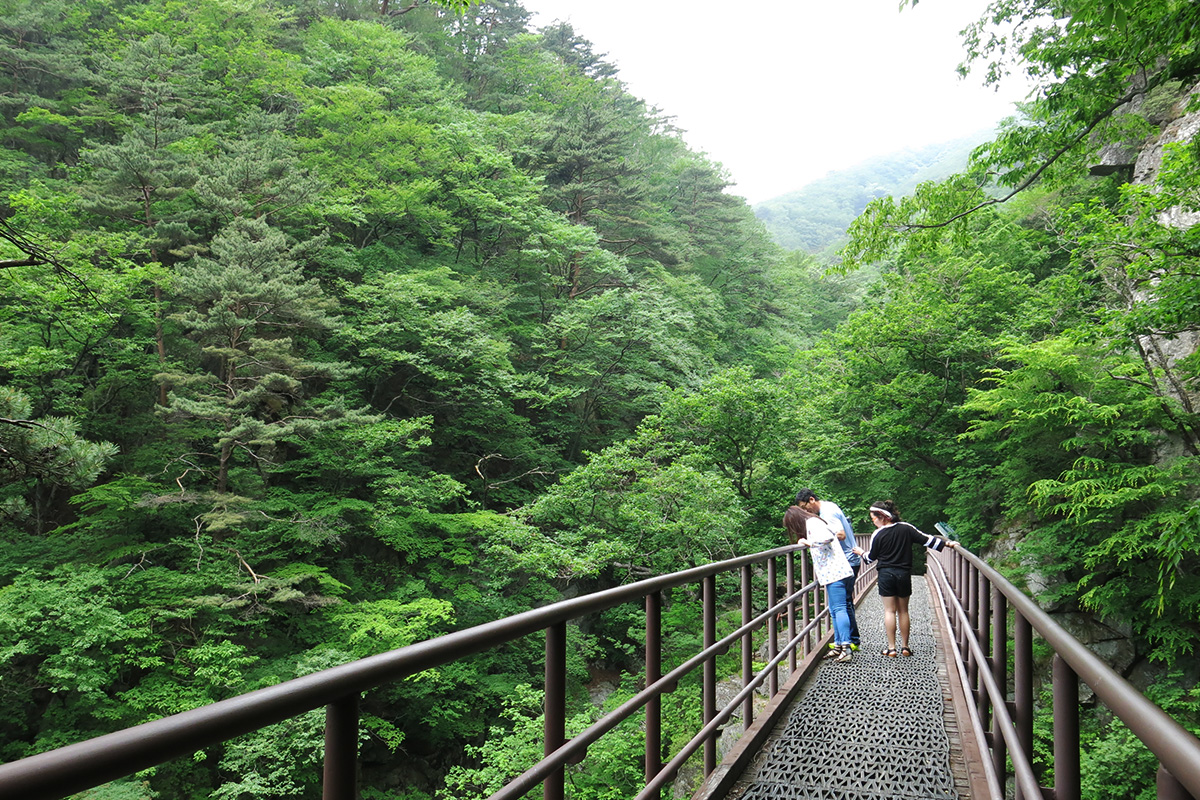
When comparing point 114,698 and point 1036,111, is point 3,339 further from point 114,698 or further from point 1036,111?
point 1036,111

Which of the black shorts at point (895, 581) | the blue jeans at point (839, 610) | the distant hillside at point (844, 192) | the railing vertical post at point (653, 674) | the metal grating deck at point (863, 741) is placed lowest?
the metal grating deck at point (863, 741)

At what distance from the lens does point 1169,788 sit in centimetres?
79

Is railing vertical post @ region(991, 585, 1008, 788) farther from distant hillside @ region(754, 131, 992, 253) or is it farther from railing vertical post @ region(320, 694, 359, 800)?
distant hillside @ region(754, 131, 992, 253)

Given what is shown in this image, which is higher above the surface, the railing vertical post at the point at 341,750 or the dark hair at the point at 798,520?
the railing vertical post at the point at 341,750

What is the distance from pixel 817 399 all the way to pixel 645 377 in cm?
527

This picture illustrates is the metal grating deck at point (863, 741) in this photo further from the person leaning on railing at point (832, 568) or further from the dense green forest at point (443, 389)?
the dense green forest at point (443, 389)

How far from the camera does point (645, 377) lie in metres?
20.2

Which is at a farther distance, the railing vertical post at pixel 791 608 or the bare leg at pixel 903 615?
the bare leg at pixel 903 615

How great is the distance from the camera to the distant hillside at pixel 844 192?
277 ft

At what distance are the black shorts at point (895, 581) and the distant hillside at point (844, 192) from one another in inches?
2595

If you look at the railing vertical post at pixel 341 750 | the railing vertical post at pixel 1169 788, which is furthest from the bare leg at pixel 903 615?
the railing vertical post at pixel 341 750

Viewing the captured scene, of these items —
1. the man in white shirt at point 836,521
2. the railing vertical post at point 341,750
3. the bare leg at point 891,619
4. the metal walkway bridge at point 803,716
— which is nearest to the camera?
the metal walkway bridge at point 803,716

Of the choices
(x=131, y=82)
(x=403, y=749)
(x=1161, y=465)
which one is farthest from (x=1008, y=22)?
(x=131, y=82)

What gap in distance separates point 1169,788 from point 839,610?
5102mm
